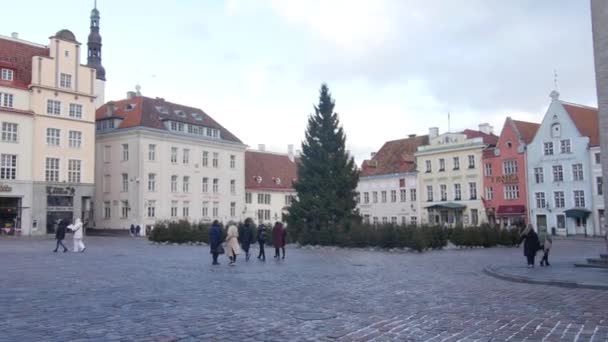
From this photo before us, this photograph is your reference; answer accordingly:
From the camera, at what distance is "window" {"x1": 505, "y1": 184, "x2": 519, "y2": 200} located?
198 feet

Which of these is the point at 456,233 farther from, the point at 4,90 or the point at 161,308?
the point at 4,90

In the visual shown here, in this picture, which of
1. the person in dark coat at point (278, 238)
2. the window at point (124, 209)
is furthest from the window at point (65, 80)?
the person in dark coat at point (278, 238)

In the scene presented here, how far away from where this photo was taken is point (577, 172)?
55281 mm

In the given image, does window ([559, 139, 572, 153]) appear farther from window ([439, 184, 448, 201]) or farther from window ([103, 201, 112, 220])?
window ([103, 201, 112, 220])

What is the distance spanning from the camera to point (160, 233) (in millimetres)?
39594

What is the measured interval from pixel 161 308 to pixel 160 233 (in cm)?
2988

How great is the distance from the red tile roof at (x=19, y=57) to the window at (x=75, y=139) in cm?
608

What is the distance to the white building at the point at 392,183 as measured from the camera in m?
70.5

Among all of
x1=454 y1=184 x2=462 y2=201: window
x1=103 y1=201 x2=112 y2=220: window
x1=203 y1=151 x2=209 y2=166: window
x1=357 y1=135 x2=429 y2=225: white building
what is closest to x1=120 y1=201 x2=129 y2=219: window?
x1=103 y1=201 x2=112 y2=220: window

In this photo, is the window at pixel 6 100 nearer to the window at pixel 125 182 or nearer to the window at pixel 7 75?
the window at pixel 7 75

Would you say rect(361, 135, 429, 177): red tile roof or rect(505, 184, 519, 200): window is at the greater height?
rect(361, 135, 429, 177): red tile roof

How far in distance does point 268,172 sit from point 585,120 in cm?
4099

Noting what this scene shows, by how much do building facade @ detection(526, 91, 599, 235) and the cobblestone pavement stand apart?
1649 inches

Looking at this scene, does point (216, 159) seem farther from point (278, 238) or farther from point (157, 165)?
point (278, 238)
